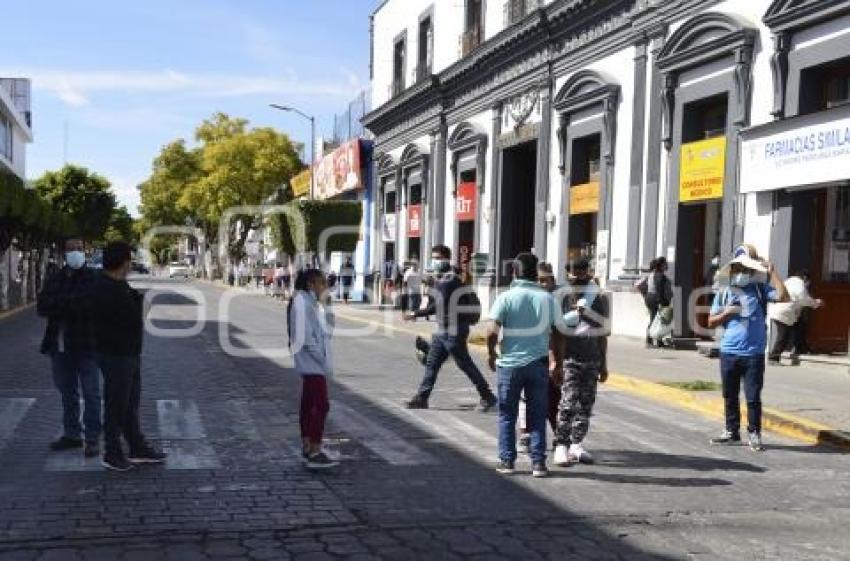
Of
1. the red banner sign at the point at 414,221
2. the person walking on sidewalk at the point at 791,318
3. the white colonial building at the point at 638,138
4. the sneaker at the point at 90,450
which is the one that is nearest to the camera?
the sneaker at the point at 90,450

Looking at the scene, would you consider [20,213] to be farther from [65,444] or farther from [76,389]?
[65,444]

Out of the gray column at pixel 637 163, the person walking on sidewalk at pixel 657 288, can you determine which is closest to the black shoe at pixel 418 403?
the person walking on sidewalk at pixel 657 288

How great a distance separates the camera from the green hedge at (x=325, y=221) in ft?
131

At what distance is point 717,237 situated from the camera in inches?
699

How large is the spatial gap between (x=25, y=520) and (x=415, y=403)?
5345mm

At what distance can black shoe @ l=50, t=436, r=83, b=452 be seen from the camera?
7695 millimetres

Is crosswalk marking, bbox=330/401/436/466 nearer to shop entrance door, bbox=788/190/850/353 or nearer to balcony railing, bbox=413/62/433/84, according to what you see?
shop entrance door, bbox=788/190/850/353

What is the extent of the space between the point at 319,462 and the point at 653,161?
13.0m

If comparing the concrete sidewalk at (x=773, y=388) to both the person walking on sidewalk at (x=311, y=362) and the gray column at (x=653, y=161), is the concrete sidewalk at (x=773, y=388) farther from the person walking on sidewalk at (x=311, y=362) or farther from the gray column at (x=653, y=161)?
the person walking on sidewalk at (x=311, y=362)

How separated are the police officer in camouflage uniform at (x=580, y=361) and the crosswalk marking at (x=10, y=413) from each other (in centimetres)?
468

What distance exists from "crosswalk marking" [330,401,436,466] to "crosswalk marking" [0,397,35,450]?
3005 millimetres

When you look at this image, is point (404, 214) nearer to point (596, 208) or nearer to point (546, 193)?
point (546, 193)

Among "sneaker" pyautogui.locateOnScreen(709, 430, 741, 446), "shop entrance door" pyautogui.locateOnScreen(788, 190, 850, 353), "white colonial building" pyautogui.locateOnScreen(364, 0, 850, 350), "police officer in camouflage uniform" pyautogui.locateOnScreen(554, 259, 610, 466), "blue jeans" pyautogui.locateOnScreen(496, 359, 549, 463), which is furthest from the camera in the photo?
"shop entrance door" pyautogui.locateOnScreen(788, 190, 850, 353)

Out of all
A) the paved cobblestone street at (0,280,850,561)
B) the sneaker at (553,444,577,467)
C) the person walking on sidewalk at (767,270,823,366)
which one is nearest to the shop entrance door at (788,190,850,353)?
the person walking on sidewalk at (767,270,823,366)
